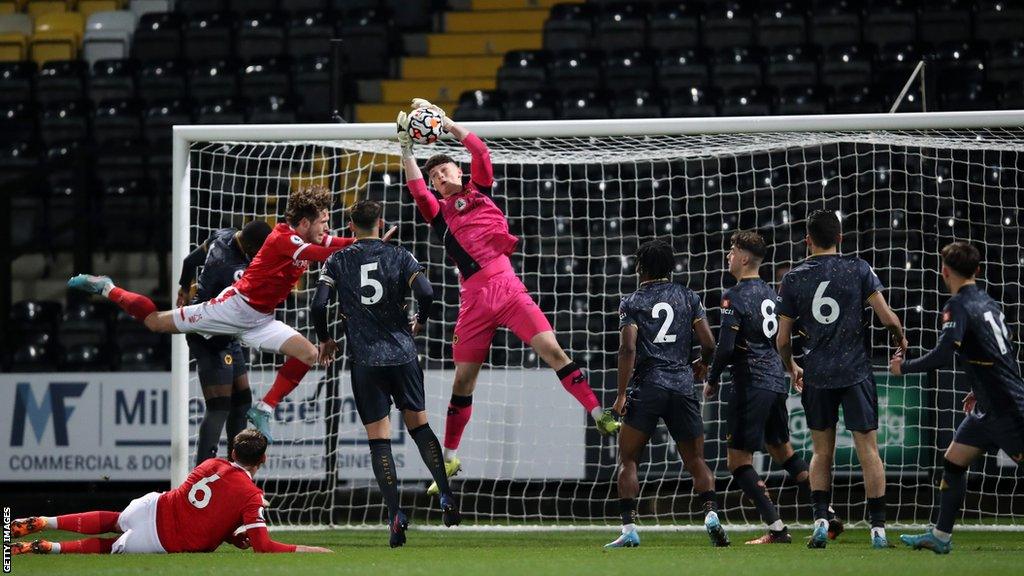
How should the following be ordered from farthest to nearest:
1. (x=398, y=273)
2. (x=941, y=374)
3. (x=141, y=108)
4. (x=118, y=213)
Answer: (x=141, y=108), (x=118, y=213), (x=941, y=374), (x=398, y=273)

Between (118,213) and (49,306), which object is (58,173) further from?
(49,306)

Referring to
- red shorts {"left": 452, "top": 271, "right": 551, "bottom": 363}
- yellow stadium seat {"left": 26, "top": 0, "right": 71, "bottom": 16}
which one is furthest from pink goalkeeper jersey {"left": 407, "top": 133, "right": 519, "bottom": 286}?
yellow stadium seat {"left": 26, "top": 0, "right": 71, "bottom": 16}

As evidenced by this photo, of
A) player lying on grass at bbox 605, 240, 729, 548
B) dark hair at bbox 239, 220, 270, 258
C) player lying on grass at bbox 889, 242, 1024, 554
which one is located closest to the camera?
player lying on grass at bbox 889, 242, 1024, 554

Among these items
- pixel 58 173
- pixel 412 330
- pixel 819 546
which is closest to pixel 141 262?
pixel 58 173

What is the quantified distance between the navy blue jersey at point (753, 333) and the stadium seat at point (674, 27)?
7.18 metres

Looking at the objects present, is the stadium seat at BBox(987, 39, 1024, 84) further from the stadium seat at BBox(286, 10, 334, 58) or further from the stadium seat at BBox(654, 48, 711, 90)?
the stadium seat at BBox(286, 10, 334, 58)

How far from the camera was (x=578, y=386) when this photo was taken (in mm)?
7938

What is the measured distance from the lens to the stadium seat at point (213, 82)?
1533cm

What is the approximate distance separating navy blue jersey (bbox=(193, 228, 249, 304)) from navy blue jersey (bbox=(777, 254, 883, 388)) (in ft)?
12.7

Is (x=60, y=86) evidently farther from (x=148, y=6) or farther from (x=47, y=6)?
(x=47, y=6)

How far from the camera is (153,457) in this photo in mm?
11133

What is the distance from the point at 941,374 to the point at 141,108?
9442 millimetres

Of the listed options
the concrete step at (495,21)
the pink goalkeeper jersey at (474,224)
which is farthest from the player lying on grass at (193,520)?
the concrete step at (495,21)

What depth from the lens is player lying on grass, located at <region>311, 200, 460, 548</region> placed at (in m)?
7.91
